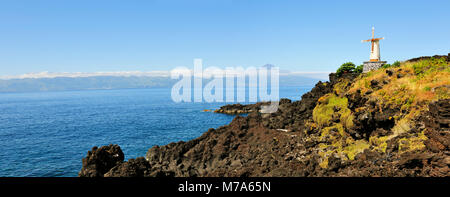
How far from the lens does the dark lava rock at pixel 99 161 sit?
27891mm

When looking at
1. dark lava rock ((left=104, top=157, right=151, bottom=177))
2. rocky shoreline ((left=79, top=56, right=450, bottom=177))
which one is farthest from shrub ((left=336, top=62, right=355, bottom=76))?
dark lava rock ((left=104, top=157, right=151, bottom=177))

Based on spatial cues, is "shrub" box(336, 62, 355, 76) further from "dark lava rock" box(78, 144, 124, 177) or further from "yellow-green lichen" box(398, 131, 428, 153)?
"dark lava rock" box(78, 144, 124, 177)

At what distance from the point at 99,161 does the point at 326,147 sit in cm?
2721

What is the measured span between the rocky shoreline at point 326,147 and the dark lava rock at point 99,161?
110 mm

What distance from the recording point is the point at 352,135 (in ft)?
96.2

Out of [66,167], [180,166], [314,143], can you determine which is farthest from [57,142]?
[314,143]

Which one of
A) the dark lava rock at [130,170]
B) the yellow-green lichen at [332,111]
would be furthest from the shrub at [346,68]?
the dark lava rock at [130,170]

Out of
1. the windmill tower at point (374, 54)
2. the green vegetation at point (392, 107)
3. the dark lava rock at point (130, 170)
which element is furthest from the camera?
the windmill tower at point (374, 54)

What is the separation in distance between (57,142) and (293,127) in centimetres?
5077

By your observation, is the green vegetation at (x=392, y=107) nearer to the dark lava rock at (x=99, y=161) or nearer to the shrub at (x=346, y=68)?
the shrub at (x=346, y=68)

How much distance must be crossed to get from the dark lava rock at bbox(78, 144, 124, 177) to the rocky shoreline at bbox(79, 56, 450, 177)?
0.11m

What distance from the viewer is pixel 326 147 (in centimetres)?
3072

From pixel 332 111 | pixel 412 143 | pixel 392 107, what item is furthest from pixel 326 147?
pixel 412 143

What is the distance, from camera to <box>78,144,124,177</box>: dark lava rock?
1098 inches
